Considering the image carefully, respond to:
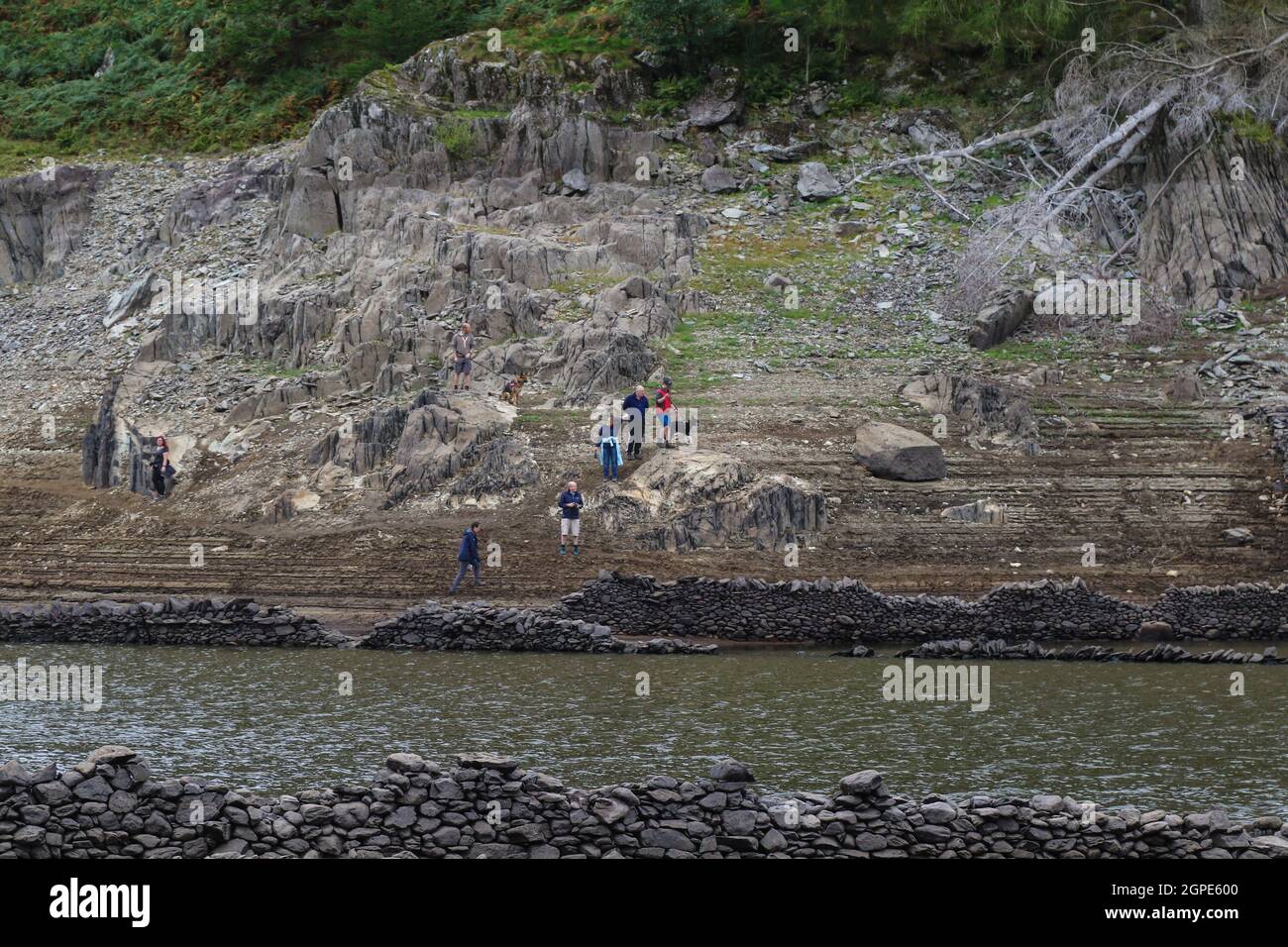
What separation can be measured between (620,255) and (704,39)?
11454 millimetres

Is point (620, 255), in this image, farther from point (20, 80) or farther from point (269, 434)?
point (20, 80)

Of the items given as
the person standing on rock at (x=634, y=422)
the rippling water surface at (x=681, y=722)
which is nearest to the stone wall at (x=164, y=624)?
the rippling water surface at (x=681, y=722)

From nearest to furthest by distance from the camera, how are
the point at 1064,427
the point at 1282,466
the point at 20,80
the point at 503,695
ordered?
the point at 503,695
the point at 1282,466
the point at 1064,427
the point at 20,80

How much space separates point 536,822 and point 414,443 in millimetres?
20012

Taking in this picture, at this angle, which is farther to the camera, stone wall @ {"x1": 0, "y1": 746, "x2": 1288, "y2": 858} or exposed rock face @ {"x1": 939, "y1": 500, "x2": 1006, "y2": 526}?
exposed rock face @ {"x1": 939, "y1": 500, "x2": 1006, "y2": 526}

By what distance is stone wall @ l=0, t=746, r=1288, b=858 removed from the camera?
14055 millimetres

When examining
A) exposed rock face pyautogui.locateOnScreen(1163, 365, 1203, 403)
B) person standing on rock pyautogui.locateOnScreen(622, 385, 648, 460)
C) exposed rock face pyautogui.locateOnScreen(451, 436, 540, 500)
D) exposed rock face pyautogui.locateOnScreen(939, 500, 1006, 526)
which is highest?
exposed rock face pyautogui.locateOnScreen(1163, 365, 1203, 403)

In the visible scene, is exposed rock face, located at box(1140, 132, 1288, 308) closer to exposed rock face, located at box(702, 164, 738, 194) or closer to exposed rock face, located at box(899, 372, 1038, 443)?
exposed rock face, located at box(899, 372, 1038, 443)

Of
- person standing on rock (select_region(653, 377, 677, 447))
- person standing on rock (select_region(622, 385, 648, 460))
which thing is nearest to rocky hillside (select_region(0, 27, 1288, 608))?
person standing on rock (select_region(622, 385, 648, 460))

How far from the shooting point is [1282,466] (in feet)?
106

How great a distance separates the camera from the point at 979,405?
34.8 meters

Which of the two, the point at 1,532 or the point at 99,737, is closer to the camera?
the point at 99,737

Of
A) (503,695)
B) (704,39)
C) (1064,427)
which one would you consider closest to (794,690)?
(503,695)

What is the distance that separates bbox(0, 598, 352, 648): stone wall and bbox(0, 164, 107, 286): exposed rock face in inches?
1062
